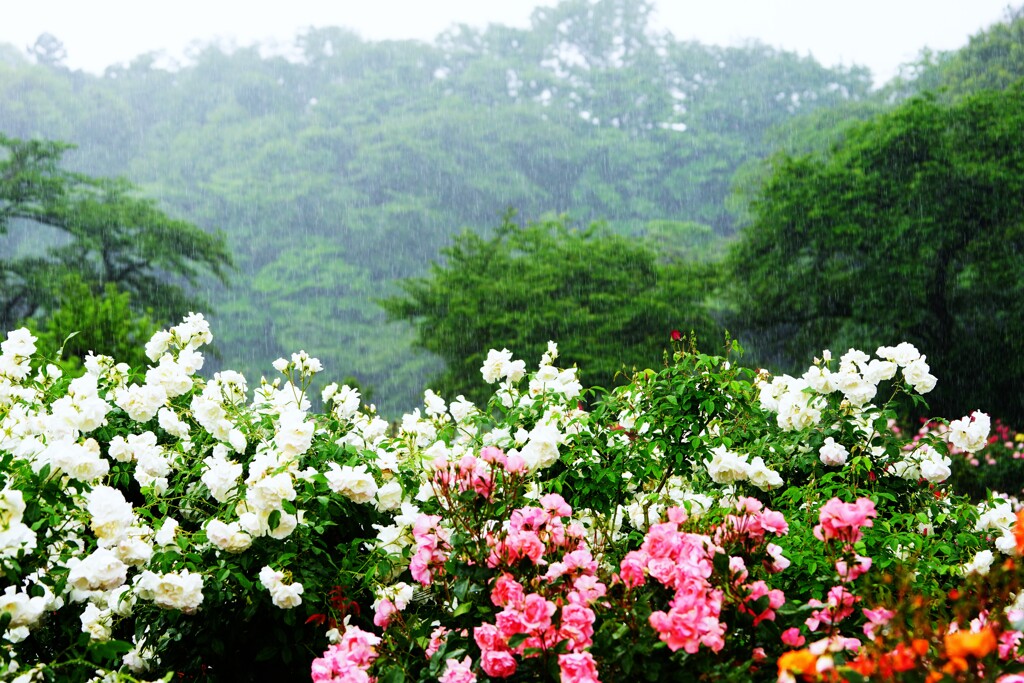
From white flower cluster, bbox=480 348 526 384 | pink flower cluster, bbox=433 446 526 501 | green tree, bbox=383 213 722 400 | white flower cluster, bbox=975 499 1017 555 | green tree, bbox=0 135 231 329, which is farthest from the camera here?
green tree, bbox=0 135 231 329

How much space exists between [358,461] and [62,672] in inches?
30.9

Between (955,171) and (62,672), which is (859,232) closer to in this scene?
(955,171)

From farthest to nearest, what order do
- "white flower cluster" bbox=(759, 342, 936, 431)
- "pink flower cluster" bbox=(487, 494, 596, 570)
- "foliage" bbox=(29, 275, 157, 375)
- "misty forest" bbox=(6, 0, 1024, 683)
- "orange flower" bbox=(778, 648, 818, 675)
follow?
"misty forest" bbox=(6, 0, 1024, 683), "foliage" bbox=(29, 275, 157, 375), "white flower cluster" bbox=(759, 342, 936, 431), "pink flower cluster" bbox=(487, 494, 596, 570), "orange flower" bbox=(778, 648, 818, 675)

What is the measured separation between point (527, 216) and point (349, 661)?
23.7m

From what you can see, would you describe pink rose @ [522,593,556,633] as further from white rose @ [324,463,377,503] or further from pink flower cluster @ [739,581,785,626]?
white rose @ [324,463,377,503]

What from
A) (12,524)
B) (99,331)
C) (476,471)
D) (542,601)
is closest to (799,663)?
(542,601)

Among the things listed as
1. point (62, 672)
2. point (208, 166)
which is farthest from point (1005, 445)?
point (208, 166)

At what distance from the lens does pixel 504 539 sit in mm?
1756

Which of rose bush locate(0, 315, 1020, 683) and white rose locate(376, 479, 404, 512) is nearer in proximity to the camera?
rose bush locate(0, 315, 1020, 683)

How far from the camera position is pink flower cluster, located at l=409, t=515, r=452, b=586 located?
1799 mm

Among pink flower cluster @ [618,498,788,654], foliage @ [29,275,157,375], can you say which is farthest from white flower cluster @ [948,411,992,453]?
foliage @ [29,275,157,375]

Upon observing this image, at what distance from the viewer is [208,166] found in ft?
93.2

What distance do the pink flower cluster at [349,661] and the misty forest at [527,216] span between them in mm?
61

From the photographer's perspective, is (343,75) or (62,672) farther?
(343,75)
